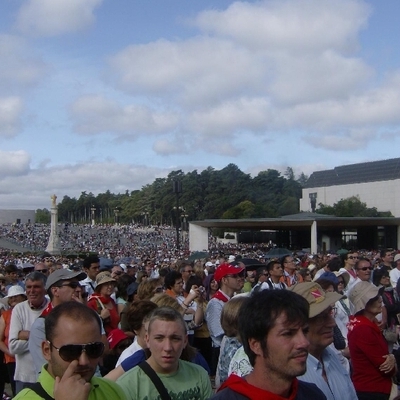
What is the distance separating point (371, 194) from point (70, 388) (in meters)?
87.8

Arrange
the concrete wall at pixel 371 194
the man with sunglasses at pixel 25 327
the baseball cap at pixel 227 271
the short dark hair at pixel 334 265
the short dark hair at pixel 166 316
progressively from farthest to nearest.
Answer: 1. the concrete wall at pixel 371 194
2. the short dark hair at pixel 334 265
3. the baseball cap at pixel 227 271
4. the man with sunglasses at pixel 25 327
5. the short dark hair at pixel 166 316

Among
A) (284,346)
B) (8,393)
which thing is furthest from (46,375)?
(8,393)

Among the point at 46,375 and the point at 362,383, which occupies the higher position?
the point at 46,375

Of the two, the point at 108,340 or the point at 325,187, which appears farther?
the point at 325,187

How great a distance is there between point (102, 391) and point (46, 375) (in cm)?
28

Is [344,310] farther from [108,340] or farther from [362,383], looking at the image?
[108,340]

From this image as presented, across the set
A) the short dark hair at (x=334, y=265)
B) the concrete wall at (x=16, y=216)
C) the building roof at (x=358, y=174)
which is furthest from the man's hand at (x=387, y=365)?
the concrete wall at (x=16, y=216)

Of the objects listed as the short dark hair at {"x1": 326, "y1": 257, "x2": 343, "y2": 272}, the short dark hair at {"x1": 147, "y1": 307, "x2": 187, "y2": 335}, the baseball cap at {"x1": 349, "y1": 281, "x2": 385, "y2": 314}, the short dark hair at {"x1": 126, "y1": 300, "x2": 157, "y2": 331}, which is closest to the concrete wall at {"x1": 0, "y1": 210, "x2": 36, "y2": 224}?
the short dark hair at {"x1": 326, "y1": 257, "x2": 343, "y2": 272}

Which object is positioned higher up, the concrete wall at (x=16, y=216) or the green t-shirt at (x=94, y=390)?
the concrete wall at (x=16, y=216)

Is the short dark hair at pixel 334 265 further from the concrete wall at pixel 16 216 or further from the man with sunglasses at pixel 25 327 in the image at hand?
the concrete wall at pixel 16 216

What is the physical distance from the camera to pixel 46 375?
2.91 meters

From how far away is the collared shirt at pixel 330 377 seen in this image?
3473 millimetres

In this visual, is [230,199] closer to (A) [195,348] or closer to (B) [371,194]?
(B) [371,194]

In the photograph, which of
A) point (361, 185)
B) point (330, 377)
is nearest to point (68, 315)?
point (330, 377)
